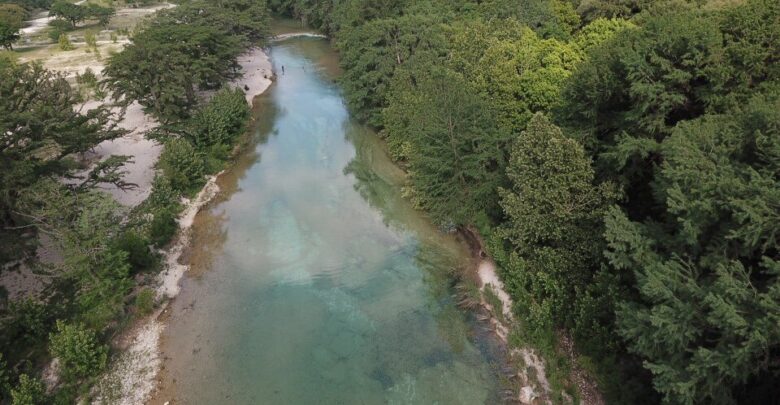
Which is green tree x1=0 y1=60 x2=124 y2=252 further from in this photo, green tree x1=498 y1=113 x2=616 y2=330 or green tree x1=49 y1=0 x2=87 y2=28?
green tree x1=49 y1=0 x2=87 y2=28

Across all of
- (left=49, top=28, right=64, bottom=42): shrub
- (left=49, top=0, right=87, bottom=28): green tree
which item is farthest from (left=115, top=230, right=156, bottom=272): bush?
(left=49, top=0, right=87, bottom=28): green tree

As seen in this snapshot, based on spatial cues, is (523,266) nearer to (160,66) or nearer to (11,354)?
(11,354)

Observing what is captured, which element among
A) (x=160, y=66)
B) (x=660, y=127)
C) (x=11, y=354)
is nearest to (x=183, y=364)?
(x=11, y=354)

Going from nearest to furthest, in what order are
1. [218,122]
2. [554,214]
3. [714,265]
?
[714,265]
[554,214]
[218,122]

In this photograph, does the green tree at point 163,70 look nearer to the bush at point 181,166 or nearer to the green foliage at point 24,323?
the bush at point 181,166

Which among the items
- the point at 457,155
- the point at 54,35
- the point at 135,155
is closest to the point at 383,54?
the point at 457,155

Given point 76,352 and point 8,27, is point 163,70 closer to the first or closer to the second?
point 76,352

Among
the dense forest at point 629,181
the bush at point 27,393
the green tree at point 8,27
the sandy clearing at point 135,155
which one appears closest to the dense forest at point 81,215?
the bush at point 27,393
